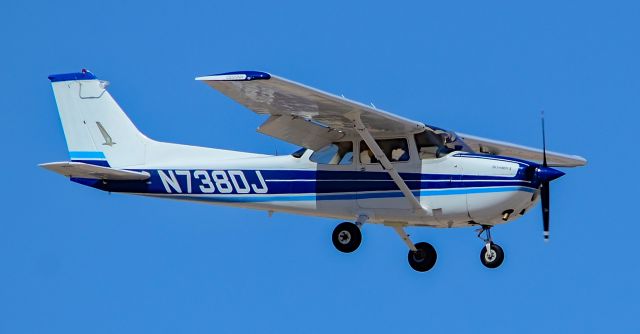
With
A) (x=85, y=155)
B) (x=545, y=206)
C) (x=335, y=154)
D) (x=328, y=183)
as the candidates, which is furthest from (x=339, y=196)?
(x=85, y=155)

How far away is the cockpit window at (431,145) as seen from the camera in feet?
70.8

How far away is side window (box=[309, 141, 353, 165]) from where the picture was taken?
22.0 metres

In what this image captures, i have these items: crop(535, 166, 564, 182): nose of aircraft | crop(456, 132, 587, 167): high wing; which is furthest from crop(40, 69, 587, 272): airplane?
crop(456, 132, 587, 167): high wing

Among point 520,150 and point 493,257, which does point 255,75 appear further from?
point 520,150

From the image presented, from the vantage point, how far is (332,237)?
72.5ft

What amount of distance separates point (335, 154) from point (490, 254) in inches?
119

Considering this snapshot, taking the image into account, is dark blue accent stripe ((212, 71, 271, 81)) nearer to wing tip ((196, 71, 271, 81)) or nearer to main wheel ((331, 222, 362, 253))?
wing tip ((196, 71, 271, 81))

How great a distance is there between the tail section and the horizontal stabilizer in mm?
673

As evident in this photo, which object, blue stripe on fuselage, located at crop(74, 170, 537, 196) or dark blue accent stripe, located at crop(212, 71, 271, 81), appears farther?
blue stripe on fuselage, located at crop(74, 170, 537, 196)

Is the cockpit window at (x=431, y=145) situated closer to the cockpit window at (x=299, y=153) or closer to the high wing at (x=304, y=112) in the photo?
the high wing at (x=304, y=112)

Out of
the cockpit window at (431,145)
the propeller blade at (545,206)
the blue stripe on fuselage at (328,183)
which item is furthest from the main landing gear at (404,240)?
the propeller blade at (545,206)

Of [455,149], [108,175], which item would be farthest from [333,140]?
[108,175]

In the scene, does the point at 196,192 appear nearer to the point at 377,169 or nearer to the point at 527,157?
the point at 377,169

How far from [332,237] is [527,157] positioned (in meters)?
5.09
